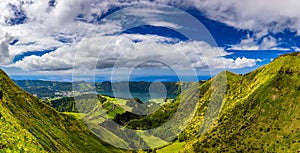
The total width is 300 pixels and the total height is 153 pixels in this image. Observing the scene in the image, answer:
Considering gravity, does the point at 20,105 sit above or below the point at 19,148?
below

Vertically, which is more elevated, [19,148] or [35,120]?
[19,148]

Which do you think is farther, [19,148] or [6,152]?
[19,148]

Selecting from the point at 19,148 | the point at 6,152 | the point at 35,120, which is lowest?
the point at 35,120

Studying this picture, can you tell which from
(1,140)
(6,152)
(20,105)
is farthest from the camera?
(20,105)

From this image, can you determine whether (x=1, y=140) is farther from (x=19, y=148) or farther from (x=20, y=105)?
(x=20, y=105)

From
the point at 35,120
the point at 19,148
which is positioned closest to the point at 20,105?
the point at 35,120

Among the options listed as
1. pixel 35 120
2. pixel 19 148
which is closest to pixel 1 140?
pixel 19 148

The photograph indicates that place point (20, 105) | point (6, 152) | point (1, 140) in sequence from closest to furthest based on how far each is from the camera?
1. point (6, 152)
2. point (1, 140)
3. point (20, 105)

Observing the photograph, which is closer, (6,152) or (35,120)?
(6,152)

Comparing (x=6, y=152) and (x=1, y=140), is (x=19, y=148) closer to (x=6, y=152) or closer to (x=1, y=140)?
(x=1, y=140)
